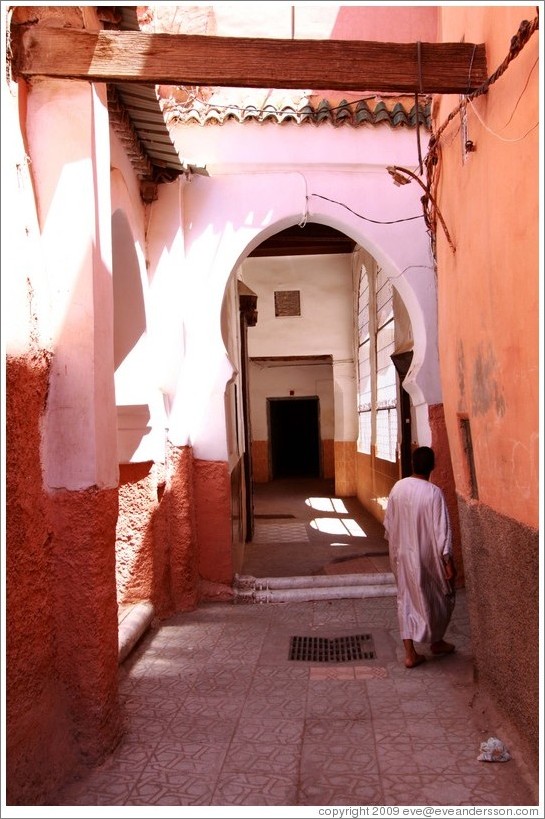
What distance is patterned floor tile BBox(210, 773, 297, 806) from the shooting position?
318 centimetres

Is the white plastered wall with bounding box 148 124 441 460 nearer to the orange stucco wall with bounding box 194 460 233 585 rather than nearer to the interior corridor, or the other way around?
the orange stucco wall with bounding box 194 460 233 585

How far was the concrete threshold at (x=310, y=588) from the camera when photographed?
22.5 feet

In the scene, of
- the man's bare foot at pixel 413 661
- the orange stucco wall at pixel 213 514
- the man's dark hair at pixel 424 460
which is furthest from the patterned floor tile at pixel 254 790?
the orange stucco wall at pixel 213 514

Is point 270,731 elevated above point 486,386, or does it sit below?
below

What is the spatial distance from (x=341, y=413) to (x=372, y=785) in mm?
11883

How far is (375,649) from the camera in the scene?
17.8 ft

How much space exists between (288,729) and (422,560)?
58.7 inches

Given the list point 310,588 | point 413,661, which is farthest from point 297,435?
point 413,661

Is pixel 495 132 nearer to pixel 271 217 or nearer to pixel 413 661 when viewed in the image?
pixel 413 661

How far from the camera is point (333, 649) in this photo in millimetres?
5527

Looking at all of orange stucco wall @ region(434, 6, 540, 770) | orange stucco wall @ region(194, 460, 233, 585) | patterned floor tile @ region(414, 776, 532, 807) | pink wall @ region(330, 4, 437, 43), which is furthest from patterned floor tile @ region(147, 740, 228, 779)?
pink wall @ region(330, 4, 437, 43)

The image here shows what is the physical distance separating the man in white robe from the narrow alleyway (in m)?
0.30

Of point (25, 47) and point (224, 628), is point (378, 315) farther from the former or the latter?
point (25, 47)

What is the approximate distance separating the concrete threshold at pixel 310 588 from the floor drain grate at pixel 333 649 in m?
1.14
